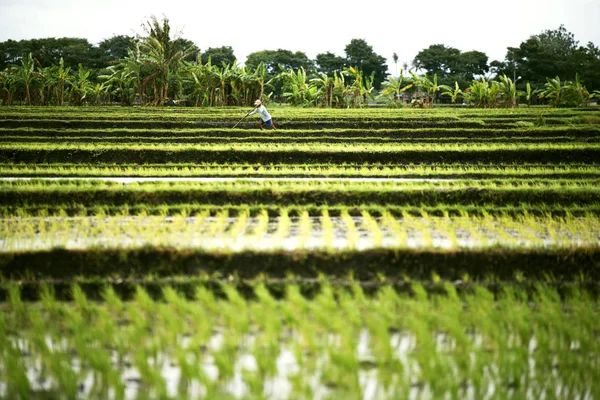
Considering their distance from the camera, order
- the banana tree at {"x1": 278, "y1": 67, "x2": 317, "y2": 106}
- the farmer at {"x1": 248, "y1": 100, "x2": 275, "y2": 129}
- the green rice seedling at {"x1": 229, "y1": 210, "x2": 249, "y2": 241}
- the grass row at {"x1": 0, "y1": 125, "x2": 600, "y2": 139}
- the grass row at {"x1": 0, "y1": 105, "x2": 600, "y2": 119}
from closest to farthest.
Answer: the green rice seedling at {"x1": 229, "y1": 210, "x2": 249, "y2": 241} < the grass row at {"x1": 0, "y1": 125, "x2": 600, "y2": 139} < the farmer at {"x1": 248, "y1": 100, "x2": 275, "y2": 129} < the grass row at {"x1": 0, "y1": 105, "x2": 600, "y2": 119} < the banana tree at {"x1": 278, "y1": 67, "x2": 317, "y2": 106}

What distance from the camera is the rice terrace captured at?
82.4 inches

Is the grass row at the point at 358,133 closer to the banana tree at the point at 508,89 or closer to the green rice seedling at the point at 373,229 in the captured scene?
the green rice seedling at the point at 373,229

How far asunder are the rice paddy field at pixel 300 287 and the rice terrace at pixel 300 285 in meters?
0.01

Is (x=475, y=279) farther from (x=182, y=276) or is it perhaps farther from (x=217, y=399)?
(x=217, y=399)

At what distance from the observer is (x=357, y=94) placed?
19.2 m

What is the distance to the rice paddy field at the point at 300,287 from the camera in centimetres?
209

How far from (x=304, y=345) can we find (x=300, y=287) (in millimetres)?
690

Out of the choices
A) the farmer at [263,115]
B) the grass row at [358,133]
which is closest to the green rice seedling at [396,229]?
the grass row at [358,133]

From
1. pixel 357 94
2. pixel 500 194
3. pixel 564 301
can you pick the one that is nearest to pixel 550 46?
pixel 357 94

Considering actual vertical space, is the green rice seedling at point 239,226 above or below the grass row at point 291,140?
below

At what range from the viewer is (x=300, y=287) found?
3.01m

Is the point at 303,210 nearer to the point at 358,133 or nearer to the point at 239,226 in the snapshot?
the point at 239,226

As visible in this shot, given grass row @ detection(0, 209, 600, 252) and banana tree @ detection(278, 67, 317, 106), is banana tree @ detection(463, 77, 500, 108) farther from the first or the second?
grass row @ detection(0, 209, 600, 252)

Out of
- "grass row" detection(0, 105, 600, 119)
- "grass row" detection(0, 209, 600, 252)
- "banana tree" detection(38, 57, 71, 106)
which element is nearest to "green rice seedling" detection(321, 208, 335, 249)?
"grass row" detection(0, 209, 600, 252)
